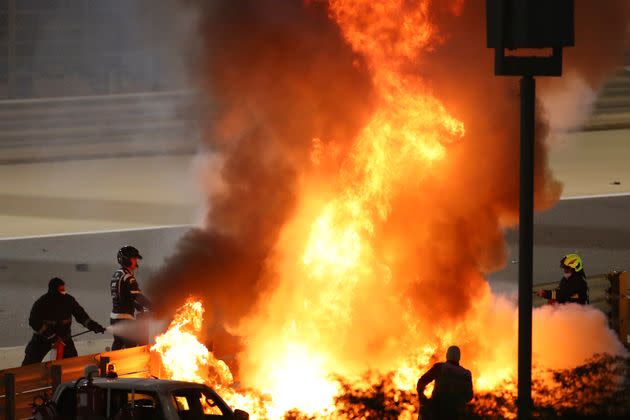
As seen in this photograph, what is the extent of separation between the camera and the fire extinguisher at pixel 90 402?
32.9 feet

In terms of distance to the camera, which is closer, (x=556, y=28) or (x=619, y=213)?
(x=556, y=28)

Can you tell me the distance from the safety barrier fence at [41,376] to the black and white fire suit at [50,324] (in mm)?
1614

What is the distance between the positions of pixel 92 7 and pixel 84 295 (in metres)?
10.9

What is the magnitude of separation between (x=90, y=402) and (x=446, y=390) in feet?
8.67

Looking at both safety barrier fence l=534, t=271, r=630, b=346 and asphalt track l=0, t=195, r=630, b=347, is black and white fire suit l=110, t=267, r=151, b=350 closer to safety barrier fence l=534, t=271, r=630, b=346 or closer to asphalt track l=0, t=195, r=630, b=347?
asphalt track l=0, t=195, r=630, b=347

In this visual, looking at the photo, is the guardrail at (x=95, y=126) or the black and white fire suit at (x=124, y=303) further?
the guardrail at (x=95, y=126)

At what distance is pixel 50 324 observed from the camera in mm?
14078

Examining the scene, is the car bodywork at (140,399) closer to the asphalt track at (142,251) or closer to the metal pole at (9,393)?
the metal pole at (9,393)

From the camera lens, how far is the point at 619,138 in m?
31.2

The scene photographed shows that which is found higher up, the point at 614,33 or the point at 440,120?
the point at 614,33

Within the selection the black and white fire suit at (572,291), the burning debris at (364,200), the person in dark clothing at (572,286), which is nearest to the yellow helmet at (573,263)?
the person in dark clothing at (572,286)

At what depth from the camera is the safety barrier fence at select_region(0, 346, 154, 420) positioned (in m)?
11.1

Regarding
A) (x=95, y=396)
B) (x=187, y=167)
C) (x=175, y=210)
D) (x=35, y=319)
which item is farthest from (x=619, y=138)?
(x=95, y=396)

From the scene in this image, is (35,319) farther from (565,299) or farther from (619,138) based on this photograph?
(619,138)
